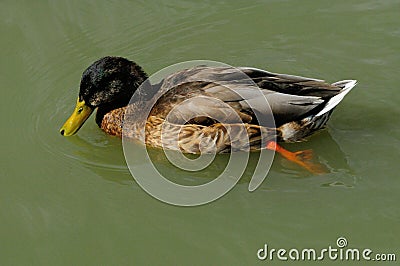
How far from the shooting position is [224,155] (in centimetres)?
632

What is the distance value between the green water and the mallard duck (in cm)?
21

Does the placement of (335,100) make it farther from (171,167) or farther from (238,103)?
(171,167)

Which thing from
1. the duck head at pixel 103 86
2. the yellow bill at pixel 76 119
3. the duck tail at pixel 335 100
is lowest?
the duck tail at pixel 335 100

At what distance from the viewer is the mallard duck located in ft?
20.0

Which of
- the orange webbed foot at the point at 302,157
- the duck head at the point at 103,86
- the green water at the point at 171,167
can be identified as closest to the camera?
the green water at the point at 171,167

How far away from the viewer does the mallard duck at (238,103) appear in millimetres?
6109

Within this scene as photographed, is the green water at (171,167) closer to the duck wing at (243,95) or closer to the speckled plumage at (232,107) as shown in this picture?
the speckled plumage at (232,107)

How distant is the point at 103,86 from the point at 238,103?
4.17 ft

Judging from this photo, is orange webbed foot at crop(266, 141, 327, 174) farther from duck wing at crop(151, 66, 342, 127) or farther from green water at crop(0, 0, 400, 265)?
duck wing at crop(151, 66, 342, 127)

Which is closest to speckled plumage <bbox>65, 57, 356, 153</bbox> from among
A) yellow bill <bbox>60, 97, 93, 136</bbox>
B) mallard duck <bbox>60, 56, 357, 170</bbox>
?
mallard duck <bbox>60, 56, 357, 170</bbox>

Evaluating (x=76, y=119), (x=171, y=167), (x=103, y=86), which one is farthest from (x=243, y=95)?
(x=76, y=119)

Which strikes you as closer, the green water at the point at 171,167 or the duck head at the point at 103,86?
the green water at the point at 171,167

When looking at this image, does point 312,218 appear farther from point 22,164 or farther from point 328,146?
point 22,164

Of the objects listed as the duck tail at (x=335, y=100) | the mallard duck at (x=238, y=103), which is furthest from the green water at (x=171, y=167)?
the duck tail at (x=335, y=100)
